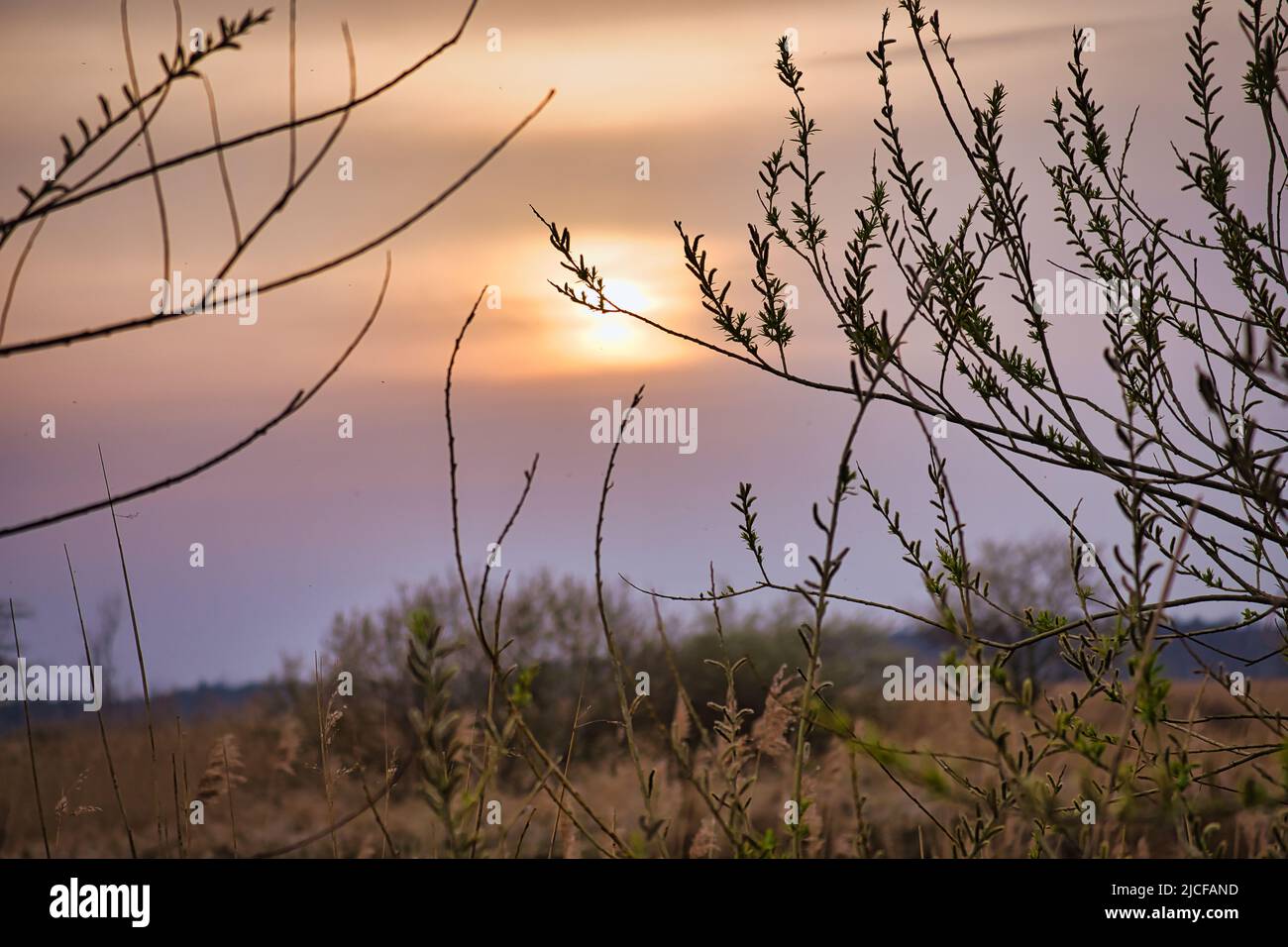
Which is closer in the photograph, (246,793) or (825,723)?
(825,723)

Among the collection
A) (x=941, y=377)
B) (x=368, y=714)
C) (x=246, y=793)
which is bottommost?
(x=246, y=793)

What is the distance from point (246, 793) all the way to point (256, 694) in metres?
1.31

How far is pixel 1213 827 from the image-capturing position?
38.8 inches

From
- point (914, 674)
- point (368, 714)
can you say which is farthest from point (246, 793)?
point (914, 674)

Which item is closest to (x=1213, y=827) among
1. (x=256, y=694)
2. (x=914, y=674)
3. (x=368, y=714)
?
(x=914, y=674)
